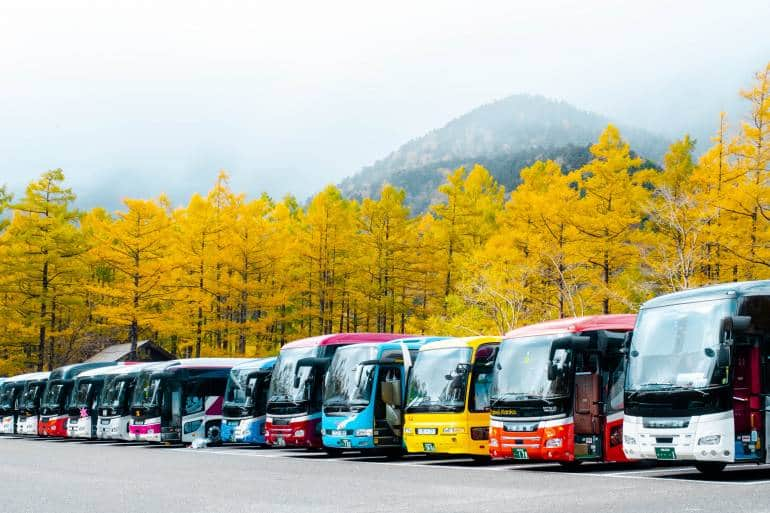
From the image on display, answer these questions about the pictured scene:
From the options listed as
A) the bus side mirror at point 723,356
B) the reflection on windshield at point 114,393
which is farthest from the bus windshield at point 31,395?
the bus side mirror at point 723,356

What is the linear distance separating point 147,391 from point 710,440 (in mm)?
23551

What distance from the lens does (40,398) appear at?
143 feet

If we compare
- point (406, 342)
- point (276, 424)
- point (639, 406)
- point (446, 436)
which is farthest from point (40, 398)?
point (639, 406)

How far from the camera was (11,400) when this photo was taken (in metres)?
46.8

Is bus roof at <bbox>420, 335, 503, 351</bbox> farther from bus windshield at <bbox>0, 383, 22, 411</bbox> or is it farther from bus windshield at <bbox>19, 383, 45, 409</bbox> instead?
bus windshield at <bbox>0, 383, 22, 411</bbox>

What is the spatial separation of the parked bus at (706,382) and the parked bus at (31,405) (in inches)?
1386

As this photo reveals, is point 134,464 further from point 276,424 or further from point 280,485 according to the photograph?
point 280,485

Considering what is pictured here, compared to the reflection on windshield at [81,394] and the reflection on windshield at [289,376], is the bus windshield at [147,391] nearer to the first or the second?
the reflection on windshield at [81,394]

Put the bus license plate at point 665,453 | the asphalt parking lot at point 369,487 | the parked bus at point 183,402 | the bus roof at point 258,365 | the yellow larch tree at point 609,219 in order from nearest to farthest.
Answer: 1. the asphalt parking lot at point 369,487
2. the bus license plate at point 665,453
3. the bus roof at point 258,365
4. the parked bus at point 183,402
5. the yellow larch tree at point 609,219

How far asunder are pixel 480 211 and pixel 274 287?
520 inches

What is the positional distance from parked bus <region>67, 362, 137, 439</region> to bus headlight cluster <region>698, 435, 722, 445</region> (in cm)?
2709

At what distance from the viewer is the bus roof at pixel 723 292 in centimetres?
1474

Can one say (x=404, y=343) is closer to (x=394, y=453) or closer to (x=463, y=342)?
(x=394, y=453)

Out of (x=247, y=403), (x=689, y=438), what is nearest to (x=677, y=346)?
(x=689, y=438)
